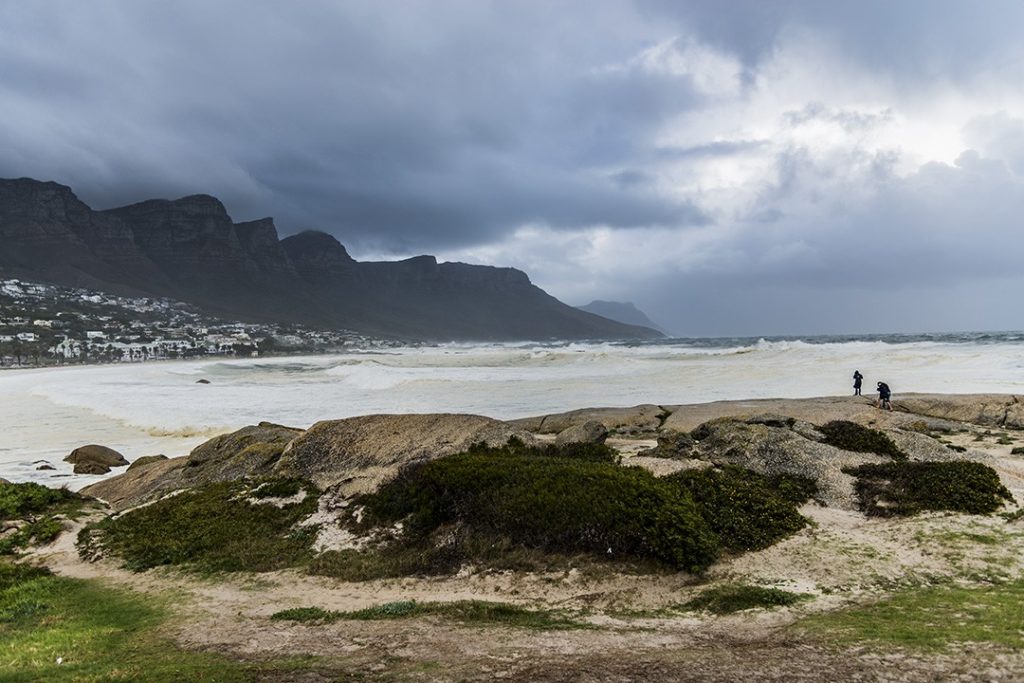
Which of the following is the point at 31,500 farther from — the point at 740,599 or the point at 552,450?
the point at 740,599

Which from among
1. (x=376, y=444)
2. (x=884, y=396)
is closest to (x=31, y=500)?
(x=376, y=444)

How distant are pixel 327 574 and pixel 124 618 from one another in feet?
10.7

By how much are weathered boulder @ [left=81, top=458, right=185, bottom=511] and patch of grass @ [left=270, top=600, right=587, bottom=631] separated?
33.8ft

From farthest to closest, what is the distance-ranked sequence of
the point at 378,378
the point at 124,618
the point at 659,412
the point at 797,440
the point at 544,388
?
the point at 378,378 → the point at 544,388 → the point at 659,412 → the point at 797,440 → the point at 124,618

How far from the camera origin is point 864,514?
41.2 feet

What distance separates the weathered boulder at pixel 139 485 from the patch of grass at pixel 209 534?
9.33 ft

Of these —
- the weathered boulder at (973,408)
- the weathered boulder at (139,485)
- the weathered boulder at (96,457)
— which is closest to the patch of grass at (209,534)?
the weathered boulder at (139,485)

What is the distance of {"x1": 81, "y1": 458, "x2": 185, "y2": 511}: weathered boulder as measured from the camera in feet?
56.4

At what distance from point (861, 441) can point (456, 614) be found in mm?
14367

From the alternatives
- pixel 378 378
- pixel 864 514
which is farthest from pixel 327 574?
pixel 378 378

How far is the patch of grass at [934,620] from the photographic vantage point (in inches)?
262

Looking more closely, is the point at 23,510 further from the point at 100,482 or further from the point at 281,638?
the point at 281,638

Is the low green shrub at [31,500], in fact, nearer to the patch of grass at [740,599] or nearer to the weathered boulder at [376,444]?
the weathered boulder at [376,444]

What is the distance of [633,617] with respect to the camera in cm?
842
